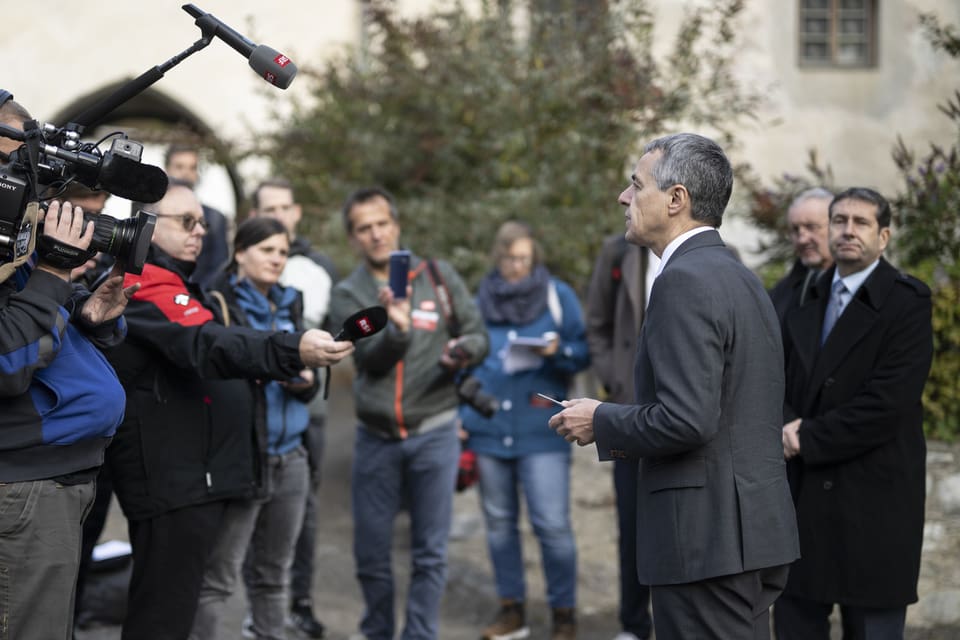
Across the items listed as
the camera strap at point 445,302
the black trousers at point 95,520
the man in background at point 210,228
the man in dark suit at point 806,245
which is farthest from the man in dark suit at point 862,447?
the man in background at point 210,228

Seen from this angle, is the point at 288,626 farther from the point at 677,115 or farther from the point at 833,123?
the point at 833,123

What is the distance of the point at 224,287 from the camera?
476 cm

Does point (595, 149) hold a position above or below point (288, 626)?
above

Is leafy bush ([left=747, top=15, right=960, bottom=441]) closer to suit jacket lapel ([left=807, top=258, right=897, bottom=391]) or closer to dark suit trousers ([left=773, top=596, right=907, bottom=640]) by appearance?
suit jacket lapel ([left=807, top=258, right=897, bottom=391])

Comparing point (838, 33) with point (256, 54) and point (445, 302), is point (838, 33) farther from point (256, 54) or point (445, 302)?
point (256, 54)

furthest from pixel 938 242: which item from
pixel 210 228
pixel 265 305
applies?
pixel 210 228

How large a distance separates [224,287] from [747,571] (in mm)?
2573

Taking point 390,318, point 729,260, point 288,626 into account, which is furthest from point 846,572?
point 288,626

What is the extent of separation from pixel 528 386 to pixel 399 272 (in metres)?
1.33

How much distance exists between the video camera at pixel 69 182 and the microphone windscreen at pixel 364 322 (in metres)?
0.78

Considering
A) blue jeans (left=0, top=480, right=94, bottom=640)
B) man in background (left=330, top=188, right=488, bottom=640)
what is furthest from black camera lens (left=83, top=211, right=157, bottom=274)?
man in background (left=330, top=188, right=488, bottom=640)

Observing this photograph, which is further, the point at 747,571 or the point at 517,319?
the point at 517,319

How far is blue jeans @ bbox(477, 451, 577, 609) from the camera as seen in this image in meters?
5.79

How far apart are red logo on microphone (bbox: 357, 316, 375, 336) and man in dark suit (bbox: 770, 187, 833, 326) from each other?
1.80 m
